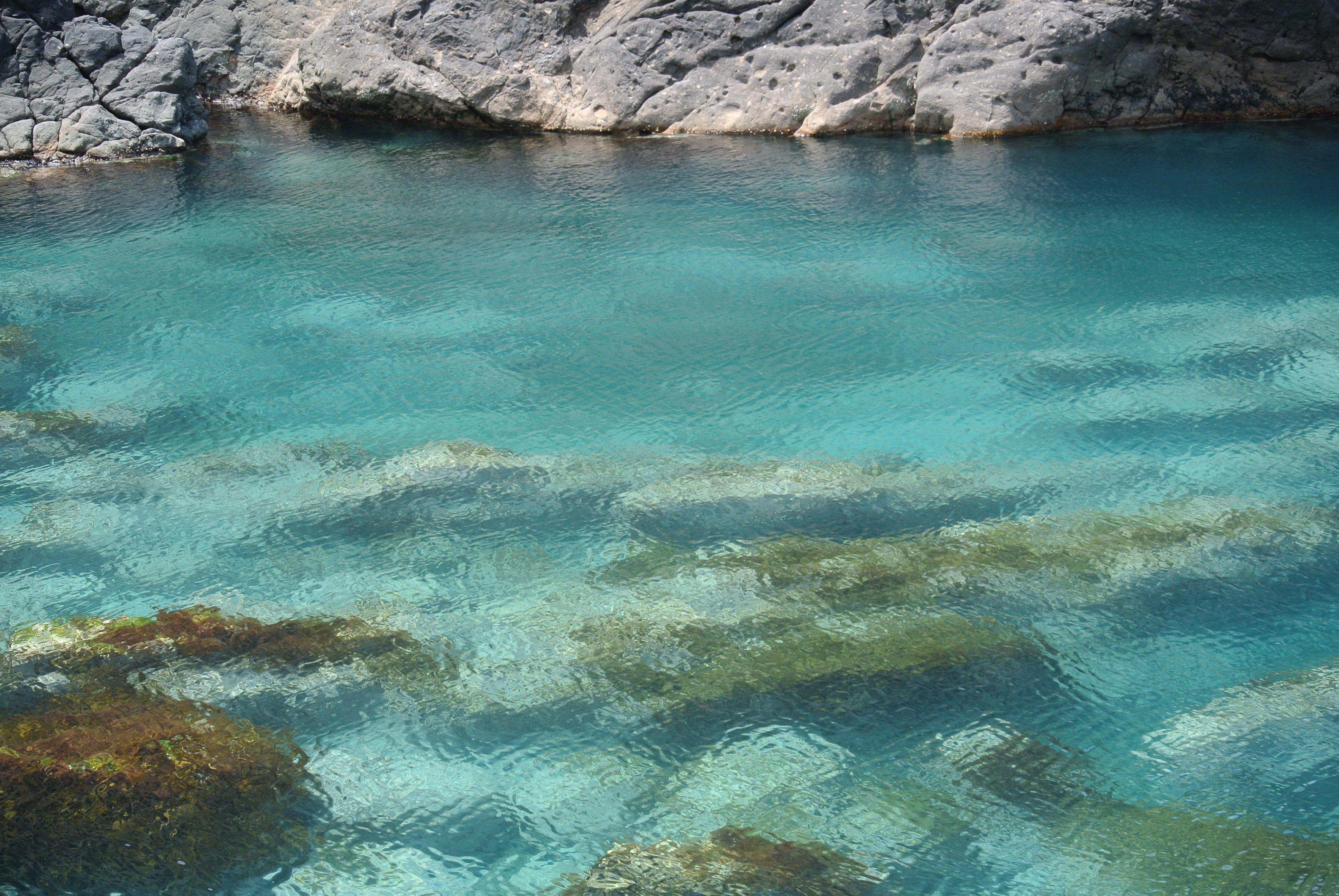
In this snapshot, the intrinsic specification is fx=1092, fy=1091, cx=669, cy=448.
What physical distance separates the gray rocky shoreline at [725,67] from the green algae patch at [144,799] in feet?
24.4

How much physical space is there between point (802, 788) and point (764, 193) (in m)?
5.44

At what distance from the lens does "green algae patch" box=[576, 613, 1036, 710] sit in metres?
2.92

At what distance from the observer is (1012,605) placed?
322cm

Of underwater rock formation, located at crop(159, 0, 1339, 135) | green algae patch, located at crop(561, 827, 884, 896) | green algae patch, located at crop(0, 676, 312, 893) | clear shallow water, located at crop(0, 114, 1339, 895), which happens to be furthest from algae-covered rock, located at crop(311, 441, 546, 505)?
underwater rock formation, located at crop(159, 0, 1339, 135)

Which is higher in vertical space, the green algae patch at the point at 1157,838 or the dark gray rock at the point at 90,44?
the dark gray rock at the point at 90,44

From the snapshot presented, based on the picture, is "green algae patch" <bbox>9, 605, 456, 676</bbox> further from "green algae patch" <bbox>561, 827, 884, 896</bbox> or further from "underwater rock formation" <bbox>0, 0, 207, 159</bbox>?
"underwater rock formation" <bbox>0, 0, 207, 159</bbox>

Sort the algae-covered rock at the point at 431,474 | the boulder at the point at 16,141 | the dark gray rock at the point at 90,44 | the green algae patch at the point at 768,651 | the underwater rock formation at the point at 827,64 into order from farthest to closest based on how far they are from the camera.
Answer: the dark gray rock at the point at 90,44 < the boulder at the point at 16,141 < the underwater rock formation at the point at 827,64 < the algae-covered rock at the point at 431,474 < the green algae patch at the point at 768,651

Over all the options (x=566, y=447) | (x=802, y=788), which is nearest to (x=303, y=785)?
(x=802, y=788)

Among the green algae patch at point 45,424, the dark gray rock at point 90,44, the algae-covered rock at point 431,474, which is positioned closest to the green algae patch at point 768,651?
the algae-covered rock at point 431,474

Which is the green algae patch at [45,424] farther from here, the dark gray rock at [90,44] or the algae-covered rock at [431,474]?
the dark gray rock at [90,44]

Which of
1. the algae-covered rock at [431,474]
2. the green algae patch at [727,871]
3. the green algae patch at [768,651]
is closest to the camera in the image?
the green algae patch at [727,871]

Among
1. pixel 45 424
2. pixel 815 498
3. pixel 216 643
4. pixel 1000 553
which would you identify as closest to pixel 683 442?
pixel 815 498

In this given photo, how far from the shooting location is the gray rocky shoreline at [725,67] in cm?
854

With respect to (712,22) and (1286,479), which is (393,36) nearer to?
(712,22)
